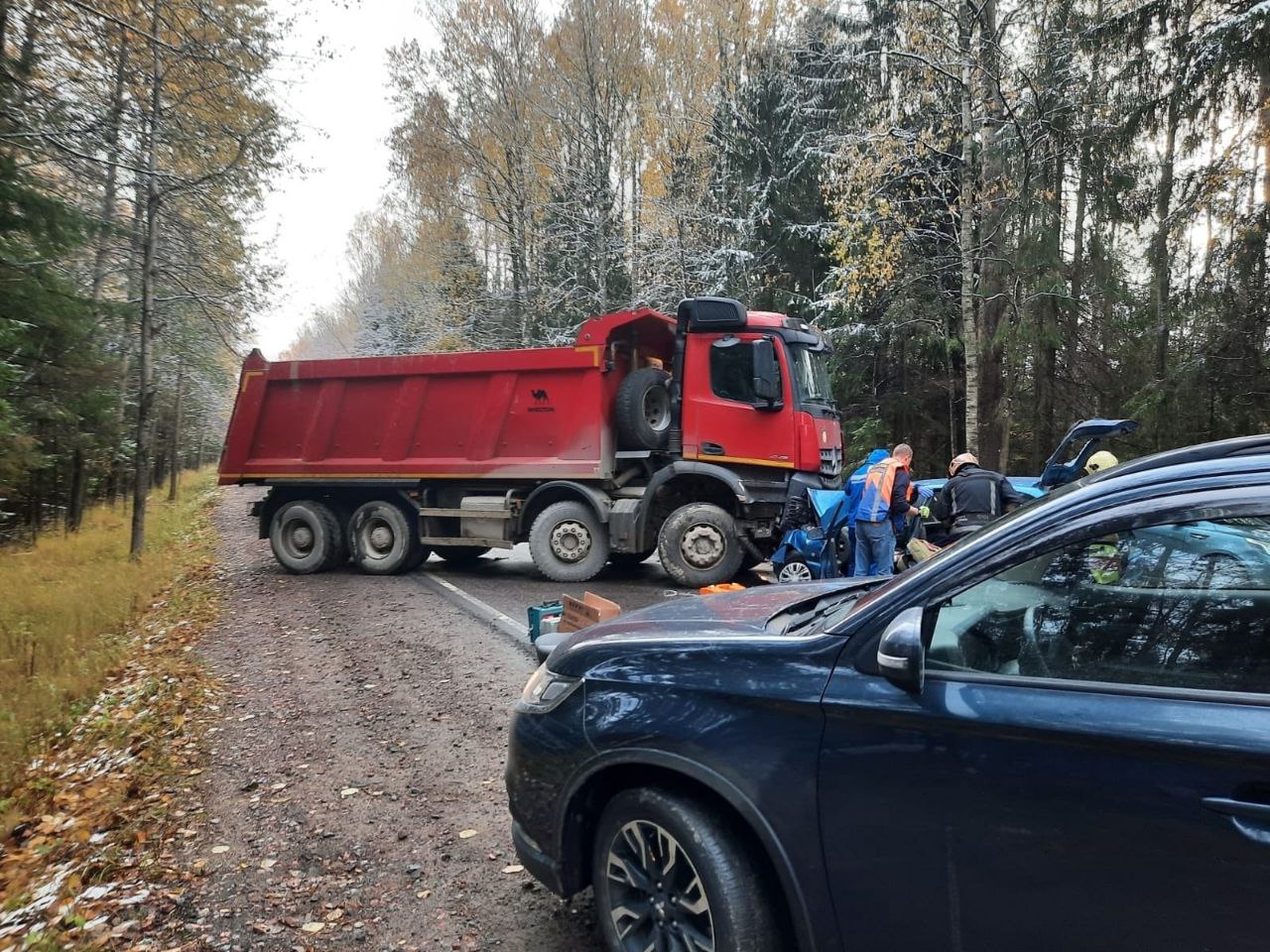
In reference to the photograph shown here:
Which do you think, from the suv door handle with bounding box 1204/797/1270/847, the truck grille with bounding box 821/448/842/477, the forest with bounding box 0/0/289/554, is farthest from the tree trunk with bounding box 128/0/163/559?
the suv door handle with bounding box 1204/797/1270/847

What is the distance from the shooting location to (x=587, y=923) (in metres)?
2.88

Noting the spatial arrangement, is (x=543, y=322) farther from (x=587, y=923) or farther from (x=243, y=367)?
(x=587, y=923)

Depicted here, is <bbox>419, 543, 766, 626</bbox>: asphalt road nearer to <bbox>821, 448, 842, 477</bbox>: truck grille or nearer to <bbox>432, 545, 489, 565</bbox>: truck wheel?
<bbox>432, 545, 489, 565</bbox>: truck wheel

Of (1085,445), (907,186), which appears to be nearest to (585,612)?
(1085,445)

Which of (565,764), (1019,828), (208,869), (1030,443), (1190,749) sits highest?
(1030,443)

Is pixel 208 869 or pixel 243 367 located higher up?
pixel 243 367

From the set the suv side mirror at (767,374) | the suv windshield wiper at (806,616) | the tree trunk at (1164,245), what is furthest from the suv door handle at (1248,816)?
the tree trunk at (1164,245)

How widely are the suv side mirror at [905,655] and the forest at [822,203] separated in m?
7.57

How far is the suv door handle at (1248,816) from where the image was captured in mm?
1504

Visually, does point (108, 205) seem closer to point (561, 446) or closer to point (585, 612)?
point (561, 446)

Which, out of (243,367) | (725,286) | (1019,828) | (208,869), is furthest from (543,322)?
(1019,828)

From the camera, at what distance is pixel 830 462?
9398 millimetres

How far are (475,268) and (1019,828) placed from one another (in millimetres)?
28164

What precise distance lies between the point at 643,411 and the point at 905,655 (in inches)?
308
